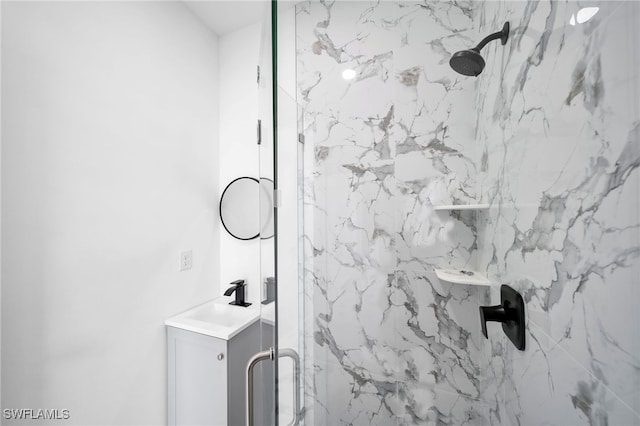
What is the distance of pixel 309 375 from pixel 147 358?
1080 mm

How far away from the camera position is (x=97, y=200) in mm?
1064

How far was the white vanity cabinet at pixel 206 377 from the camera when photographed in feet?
3.89

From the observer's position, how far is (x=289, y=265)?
60cm

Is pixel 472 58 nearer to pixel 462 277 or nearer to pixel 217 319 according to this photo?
pixel 462 277

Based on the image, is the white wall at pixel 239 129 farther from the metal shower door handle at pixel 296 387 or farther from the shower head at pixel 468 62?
the shower head at pixel 468 62

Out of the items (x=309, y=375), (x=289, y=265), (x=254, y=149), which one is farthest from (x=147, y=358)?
(x=254, y=149)

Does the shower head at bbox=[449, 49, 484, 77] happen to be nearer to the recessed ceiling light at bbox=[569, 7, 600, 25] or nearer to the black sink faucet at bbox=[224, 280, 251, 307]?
the recessed ceiling light at bbox=[569, 7, 600, 25]

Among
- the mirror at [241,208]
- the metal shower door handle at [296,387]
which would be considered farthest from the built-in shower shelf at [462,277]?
the mirror at [241,208]

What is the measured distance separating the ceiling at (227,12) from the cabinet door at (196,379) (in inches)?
73.9

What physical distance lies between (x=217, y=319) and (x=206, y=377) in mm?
342

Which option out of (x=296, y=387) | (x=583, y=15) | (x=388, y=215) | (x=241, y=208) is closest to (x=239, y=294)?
(x=241, y=208)

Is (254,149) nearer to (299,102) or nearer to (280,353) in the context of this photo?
(299,102)

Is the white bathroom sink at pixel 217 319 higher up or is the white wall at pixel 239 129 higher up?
the white wall at pixel 239 129

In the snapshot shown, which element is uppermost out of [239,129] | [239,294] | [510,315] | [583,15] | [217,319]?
[239,129]
